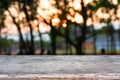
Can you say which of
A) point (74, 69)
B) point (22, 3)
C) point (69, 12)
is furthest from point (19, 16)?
point (74, 69)

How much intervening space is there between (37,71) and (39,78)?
30 centimetres

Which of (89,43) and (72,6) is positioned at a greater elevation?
(72,6)

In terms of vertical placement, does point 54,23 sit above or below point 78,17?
below

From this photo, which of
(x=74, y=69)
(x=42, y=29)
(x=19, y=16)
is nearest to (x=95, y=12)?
(x=42, y=29)

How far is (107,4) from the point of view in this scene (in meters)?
13.5

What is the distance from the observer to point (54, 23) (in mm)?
13711

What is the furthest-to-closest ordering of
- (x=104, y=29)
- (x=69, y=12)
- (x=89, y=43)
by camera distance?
(x=89, y=43) < (x=104, y=29) < (x=69, y=12)

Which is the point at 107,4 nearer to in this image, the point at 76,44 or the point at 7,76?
the point at 76,44

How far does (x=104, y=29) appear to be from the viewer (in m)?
15.7

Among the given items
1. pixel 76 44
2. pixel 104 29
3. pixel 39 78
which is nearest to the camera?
pixel 39 78

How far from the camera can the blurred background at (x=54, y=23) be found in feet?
44.8

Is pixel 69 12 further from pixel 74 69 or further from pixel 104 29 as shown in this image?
pixel 74 69

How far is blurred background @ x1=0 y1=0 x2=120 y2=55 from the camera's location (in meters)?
13.6

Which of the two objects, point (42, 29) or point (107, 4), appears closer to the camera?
point (107, 4)
